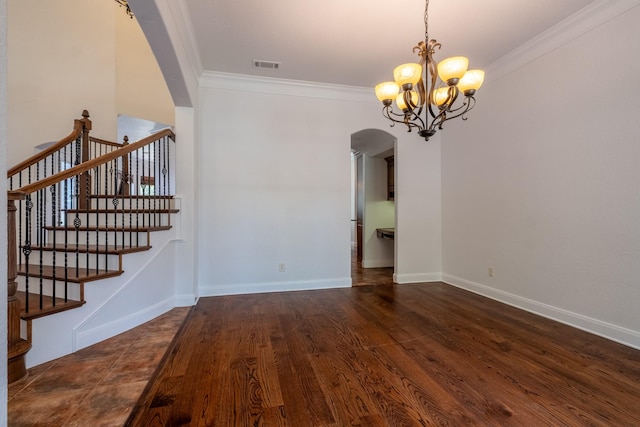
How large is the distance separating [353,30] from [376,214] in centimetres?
379

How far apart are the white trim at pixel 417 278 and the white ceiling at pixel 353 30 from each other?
10.1ft

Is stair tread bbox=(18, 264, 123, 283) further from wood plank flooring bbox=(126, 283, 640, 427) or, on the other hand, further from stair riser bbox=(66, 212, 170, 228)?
wood plank flooring bbox=(126, 283, 640, 427)

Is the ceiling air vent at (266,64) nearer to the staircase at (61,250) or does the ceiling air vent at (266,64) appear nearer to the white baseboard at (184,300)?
the staircase at (61,250)

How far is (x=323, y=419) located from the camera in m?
1.54

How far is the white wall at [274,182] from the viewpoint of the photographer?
383 cm

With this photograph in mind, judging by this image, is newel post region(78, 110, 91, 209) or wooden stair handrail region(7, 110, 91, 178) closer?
wooden stair handrail region(7, 110, 91, 178)

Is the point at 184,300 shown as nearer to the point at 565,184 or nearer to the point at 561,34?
the point at 565,184

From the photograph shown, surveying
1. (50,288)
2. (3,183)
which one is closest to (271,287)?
(50,288)

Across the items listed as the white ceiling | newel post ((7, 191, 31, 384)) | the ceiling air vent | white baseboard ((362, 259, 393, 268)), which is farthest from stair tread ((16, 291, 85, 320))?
white baseboard ((362, 259, 393, 268))

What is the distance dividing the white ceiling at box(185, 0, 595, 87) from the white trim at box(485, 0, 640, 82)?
0.07 metres

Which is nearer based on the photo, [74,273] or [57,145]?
[74,273]

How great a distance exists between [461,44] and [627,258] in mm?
2669

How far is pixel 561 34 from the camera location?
2863 millimetres

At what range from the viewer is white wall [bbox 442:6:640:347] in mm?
2416
